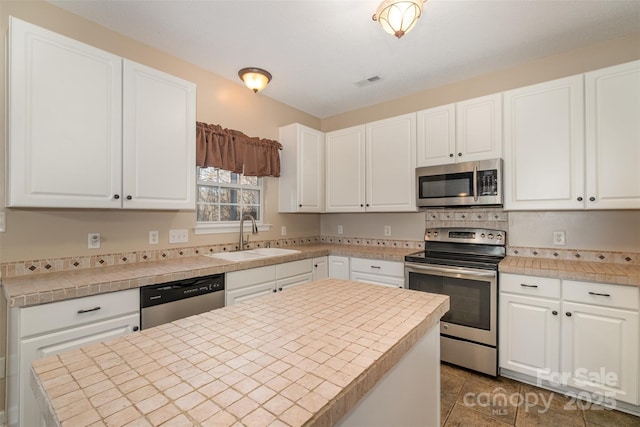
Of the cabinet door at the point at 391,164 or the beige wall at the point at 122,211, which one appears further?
the cabinet door at the point at 391,164

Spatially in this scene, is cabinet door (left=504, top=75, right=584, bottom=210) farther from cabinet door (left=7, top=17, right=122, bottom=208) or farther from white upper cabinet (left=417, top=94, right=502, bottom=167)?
cabinet door (left=7, top=17, right=122, bottom=208)

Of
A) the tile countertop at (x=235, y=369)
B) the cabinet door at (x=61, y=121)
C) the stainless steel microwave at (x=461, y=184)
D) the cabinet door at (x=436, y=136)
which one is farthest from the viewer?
the cabinet door at (x=436, y=136)

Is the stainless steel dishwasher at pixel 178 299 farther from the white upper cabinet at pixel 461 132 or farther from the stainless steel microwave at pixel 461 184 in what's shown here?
the white upper cabinet at pixel 461 132

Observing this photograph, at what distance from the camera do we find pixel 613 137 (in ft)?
6.76

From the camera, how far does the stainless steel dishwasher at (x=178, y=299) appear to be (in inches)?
71.1

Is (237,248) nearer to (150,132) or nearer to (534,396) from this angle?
(150,132)

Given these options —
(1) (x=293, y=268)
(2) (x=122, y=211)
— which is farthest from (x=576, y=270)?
(2) (x=122, y=211)

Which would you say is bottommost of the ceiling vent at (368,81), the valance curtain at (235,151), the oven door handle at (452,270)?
the oven door handle at (452,270)

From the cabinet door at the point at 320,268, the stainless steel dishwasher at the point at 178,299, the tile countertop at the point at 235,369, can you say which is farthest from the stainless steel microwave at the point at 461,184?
the stainless steel dishwasher at the point at 178,299

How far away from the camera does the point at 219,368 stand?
2.27 feet

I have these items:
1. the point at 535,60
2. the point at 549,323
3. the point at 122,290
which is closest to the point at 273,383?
the point at 122,290

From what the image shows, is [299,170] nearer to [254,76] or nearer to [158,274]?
[254,76]

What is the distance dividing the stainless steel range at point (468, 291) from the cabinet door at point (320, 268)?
892 millimetres

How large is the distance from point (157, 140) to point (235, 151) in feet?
2.92
